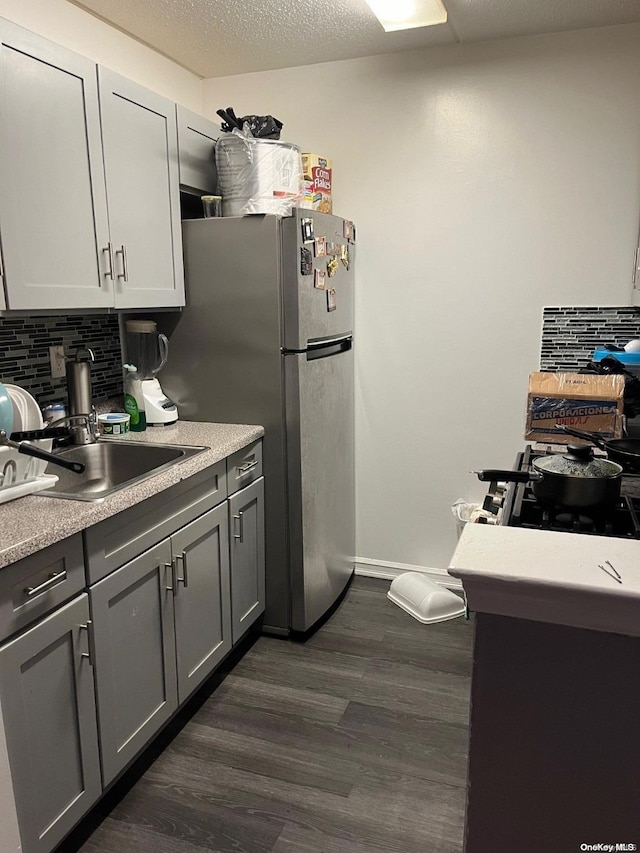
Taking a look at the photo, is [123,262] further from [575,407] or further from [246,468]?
[575,407]

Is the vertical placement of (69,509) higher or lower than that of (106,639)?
higher

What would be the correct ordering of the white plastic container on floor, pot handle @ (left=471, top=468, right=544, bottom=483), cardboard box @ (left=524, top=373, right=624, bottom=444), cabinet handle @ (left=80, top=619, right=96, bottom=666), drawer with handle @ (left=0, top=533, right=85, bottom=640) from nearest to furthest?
1. pot handle @ (left=471, top=468, right=544, bottom=483)
2. drawer with handle @ (left=0, top=533, right=85, bottom=640)
3. cabinet handle @ (left=80, top=619, right=96, bottom=666)
4. cardboard box @ (left=524, top=373, right=624, bottom=444)
5. the white plastic container on floor

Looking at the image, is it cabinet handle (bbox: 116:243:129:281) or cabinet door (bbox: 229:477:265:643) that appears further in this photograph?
cabinet door (bbox: 229:477:265:643)

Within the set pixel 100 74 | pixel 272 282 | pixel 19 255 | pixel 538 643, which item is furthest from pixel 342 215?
pixel 538 643

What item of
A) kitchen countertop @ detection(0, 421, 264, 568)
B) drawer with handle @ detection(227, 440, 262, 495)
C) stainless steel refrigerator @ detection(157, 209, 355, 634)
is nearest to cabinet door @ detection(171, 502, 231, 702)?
drawer with handle @ detection(227, 440, 262, 495)

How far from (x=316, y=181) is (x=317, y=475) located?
1.25 metres

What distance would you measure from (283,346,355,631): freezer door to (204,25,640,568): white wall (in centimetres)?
25

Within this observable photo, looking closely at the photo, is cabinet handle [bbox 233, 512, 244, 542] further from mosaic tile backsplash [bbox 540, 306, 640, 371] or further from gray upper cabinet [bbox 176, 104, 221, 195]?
mosaic tile backsplash [bbox 540, 306, 640, 371]

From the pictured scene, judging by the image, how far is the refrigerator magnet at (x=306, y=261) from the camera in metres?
2.37

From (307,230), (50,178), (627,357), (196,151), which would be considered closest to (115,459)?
(50,178)

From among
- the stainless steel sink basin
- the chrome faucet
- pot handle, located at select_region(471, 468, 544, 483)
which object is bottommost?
the stainless steel sink basin

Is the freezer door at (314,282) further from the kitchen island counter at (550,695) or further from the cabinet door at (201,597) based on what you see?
the kitchen island counter at (550,695)

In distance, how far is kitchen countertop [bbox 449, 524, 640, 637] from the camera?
0.82 m

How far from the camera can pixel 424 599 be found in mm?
2873
